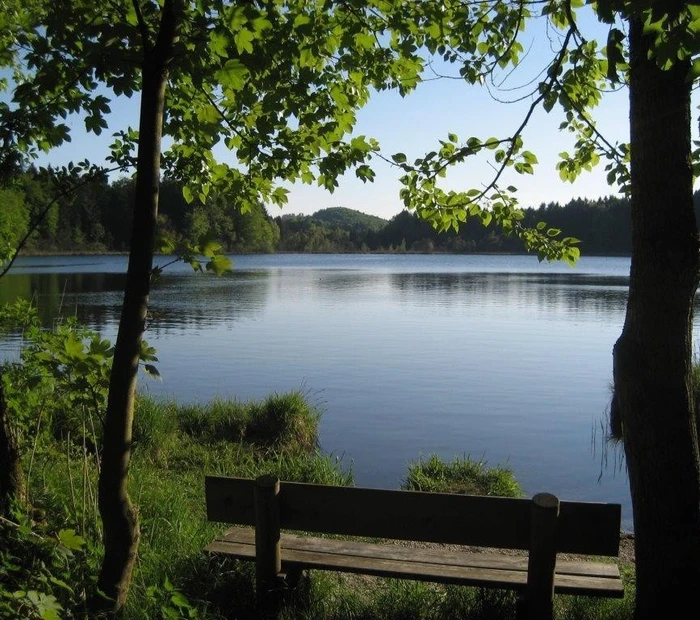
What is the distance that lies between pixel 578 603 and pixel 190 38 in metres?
3.89

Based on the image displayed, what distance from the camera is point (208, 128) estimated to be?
3861 millimetres

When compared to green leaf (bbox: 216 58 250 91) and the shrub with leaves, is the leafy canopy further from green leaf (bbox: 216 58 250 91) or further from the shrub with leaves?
the shrub with leaves

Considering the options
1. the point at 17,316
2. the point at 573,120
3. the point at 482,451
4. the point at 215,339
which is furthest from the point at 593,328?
the point at 17,316

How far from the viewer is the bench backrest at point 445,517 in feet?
11.2

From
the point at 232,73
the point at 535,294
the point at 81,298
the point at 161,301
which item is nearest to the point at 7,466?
the point at 232,73

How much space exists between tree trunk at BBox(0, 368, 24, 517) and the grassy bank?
16 cm

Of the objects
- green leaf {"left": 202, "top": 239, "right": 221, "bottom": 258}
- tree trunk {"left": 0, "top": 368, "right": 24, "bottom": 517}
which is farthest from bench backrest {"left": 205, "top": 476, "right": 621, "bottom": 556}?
tree trunk {"left": 0, "top": 368, "right": 24, "bottom": 517}

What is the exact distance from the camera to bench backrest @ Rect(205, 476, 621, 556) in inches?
135

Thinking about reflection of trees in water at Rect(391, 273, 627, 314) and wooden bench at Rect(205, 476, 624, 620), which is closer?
wooden bench at Rect(205, 476, 624, 620)

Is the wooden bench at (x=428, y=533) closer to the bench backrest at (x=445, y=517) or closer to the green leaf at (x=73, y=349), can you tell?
the bench backrest at (x=445, y=517)

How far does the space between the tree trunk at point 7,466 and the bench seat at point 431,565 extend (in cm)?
129

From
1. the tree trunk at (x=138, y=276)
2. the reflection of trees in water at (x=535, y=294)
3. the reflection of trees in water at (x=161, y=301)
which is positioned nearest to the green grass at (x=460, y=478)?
the tree trunk at (x=138, y=276)

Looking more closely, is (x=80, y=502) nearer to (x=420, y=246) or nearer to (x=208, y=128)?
(x=208, y=128)

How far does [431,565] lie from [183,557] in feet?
5.34
